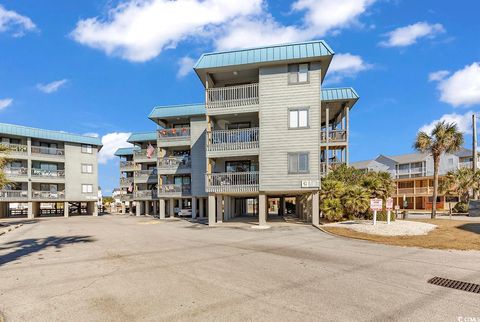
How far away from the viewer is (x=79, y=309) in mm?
6469

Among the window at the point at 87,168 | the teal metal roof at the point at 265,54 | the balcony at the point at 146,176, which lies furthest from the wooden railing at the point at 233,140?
the window at the point at 87,168

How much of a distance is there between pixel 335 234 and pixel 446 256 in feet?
21.8

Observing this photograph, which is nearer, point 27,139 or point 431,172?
point 27,139

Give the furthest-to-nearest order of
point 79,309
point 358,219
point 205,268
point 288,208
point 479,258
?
1. point 288,208
2. point 358,219
3. point 479,258
4. point 205,268
5. point 79,309

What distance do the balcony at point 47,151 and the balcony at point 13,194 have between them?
19.6ft

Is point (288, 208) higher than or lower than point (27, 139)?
lower

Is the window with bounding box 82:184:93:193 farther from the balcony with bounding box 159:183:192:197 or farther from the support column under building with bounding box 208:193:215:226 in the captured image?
the support column under building with bounding box 208:193:215:226

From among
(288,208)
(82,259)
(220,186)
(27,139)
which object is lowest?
(288,208)

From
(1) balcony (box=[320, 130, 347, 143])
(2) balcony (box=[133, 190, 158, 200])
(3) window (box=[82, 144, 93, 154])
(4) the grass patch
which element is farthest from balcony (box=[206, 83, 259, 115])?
(3) window (box=[82, 144, 93, 154])

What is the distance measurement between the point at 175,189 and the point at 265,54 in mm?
21307

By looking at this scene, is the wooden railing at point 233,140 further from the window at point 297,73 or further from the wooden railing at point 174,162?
the wooden railing at point 174,162

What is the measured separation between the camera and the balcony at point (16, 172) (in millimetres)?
39469

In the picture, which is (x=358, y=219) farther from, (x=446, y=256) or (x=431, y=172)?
(x=431, y=172)

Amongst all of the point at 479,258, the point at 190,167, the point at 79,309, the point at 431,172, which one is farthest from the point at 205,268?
the point at 431,172
